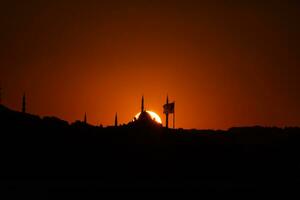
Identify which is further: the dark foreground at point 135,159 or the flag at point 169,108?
the flag at point 169,108

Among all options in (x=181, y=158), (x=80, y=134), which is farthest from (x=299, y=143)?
(x=80, y=134)

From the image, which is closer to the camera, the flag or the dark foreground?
the dark foreground

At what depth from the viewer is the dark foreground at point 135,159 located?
65688mm

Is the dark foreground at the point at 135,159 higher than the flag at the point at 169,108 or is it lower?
lower

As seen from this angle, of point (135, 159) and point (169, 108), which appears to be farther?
point (169, 108)

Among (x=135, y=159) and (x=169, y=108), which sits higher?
(x=169, y=108)

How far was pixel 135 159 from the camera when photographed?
78438 mm

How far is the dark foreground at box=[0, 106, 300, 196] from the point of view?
65.7m

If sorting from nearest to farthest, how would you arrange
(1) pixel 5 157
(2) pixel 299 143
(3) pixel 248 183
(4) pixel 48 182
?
(4) pixel 48 182 → (3) pixel 248 183 → (1) pixel 5 157 → (2) pixel 299 143

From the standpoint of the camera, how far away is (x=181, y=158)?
264 feet

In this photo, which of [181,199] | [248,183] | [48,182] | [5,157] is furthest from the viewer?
[5,157]

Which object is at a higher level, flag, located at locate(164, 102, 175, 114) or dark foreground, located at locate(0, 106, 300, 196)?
flag, located at locate(164, 102, 175, 114)

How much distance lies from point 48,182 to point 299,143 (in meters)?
44.5

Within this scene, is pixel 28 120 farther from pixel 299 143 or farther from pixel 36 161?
pixel 299 143
